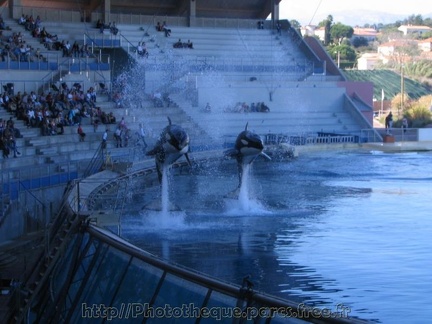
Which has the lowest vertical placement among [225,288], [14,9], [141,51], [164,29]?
[225,288]

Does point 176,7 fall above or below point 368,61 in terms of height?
below

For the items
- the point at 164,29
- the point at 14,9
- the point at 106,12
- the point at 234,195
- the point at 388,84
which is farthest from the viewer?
the point at 388,84

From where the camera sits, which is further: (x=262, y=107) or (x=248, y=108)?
(x=262, y=107)

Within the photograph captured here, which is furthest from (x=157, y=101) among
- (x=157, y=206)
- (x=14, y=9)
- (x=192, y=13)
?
(x=157, y=206)

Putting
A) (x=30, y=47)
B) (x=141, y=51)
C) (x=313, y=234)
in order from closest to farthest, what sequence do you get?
(x=313, y=234)
(x=30, y=47)
(x=141, y=51)

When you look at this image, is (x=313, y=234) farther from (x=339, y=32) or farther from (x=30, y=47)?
(x=339, y=32)

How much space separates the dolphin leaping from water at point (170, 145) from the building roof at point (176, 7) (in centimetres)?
1999

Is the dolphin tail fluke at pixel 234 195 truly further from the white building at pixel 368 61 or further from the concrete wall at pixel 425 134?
the white building at pixel 368 61

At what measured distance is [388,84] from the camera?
6141 centimetres

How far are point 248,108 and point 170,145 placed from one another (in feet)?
56.6

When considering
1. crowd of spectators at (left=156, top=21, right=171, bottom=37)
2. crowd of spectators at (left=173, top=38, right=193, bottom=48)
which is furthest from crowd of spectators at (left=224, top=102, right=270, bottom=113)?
crowd of spectators at (left=156, top=21, right=171, bottom=37)

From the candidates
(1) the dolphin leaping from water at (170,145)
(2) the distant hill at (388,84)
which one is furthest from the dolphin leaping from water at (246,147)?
(2) the distant hill at (388,84)

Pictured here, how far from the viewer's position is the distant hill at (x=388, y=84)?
192ft

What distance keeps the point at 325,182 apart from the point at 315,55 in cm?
1853
